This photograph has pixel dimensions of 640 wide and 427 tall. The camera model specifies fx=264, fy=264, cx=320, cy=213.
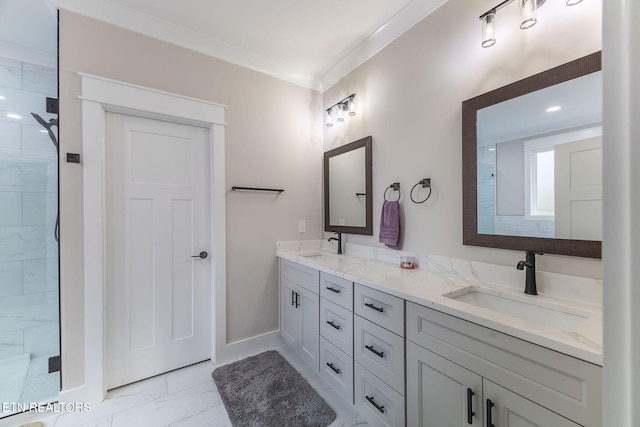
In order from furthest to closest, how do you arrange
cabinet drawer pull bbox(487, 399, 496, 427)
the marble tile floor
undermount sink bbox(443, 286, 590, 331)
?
the marble tile floor → undermount sink bbox(443, 286, 590, 331) → cabinet drawer pull bbox(487, 399, 496, 427)

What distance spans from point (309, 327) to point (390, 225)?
3.30 ft

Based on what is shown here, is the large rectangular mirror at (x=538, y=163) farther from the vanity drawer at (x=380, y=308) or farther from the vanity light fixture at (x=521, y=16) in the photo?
the vanity drawer at (x=380, y=308)

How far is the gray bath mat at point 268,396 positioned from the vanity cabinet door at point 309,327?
0.16 metres

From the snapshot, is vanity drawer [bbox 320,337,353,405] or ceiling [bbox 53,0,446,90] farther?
ceiling [bbox 53,0,446,90]

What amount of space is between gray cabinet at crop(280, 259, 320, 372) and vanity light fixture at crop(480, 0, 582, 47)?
172 centimetres

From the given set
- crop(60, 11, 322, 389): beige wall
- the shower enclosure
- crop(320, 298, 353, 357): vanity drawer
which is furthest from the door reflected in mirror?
the shower enclosure

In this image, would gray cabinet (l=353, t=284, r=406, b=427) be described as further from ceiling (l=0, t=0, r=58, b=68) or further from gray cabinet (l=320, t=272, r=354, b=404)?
ceiling (l=0, t=0, r=58, b=68)

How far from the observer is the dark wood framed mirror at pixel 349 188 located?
2256mm

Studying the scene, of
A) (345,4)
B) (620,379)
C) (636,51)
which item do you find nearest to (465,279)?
(620,379)

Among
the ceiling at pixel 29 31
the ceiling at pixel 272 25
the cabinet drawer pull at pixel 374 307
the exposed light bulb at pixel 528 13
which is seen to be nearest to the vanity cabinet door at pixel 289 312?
the cabinet drawer pull at pixel 374 307

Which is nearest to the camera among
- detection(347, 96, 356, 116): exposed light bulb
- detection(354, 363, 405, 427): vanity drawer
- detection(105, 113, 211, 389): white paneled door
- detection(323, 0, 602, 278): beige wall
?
detection(323, 0, 602, 278): beige wall

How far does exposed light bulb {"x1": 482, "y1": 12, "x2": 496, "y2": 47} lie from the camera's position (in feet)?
4.47

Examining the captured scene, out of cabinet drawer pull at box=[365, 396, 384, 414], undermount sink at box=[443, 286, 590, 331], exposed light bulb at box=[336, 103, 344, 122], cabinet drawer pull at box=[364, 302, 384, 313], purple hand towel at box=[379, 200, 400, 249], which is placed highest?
exposed light bulb at box=[336, 103, 344, 122]

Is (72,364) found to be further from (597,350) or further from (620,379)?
(597,350)
